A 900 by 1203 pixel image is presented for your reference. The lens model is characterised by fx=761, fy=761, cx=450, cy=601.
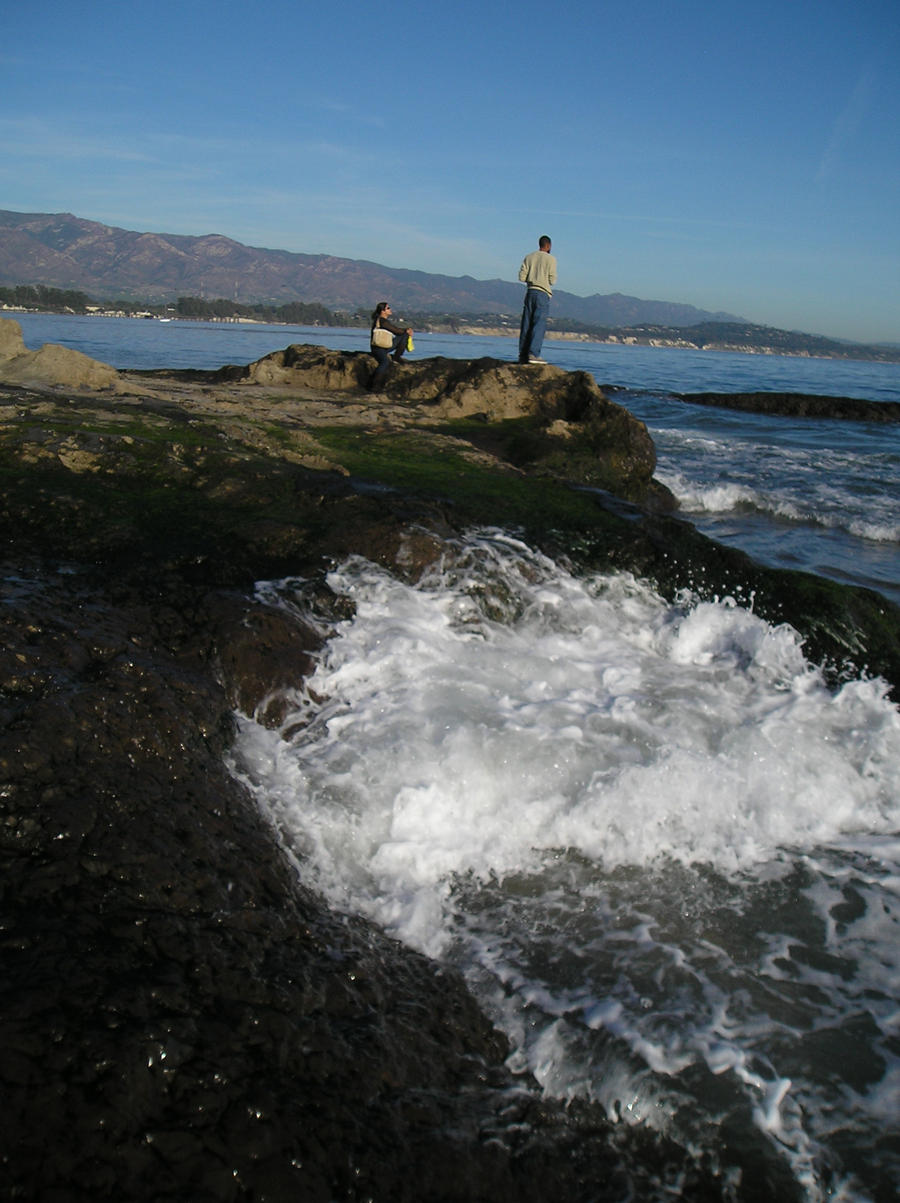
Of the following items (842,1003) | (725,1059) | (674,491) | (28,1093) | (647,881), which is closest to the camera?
(28,1093)

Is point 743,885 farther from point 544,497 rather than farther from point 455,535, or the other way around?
point 544,497

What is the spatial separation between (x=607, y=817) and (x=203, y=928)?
2.43 meters

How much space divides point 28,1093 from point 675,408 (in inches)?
1067

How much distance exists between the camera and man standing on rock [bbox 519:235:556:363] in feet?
45.3

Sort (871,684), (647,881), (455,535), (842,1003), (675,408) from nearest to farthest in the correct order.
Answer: (842,1003), (647,881), (871,684), (455,535), (675,408)

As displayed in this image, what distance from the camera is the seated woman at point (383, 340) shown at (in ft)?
41.7

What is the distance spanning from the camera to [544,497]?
8.09 m

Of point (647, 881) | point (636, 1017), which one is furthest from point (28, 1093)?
point (647, 881)

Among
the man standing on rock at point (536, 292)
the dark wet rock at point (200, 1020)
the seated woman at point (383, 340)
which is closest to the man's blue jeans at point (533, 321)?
the man standing on rock at point (536, 292)

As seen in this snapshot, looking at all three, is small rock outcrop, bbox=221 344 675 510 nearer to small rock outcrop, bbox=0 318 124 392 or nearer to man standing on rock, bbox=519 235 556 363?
man standing on rock, bbox=519 235 556 363

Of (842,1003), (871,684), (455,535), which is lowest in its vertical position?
(842,1003)

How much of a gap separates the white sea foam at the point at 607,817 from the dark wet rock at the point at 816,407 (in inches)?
922

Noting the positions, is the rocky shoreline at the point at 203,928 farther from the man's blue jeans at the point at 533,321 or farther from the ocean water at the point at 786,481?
the man's blue jeans at the point at 533,321

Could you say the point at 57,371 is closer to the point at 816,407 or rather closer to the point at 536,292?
the point at 536,292
